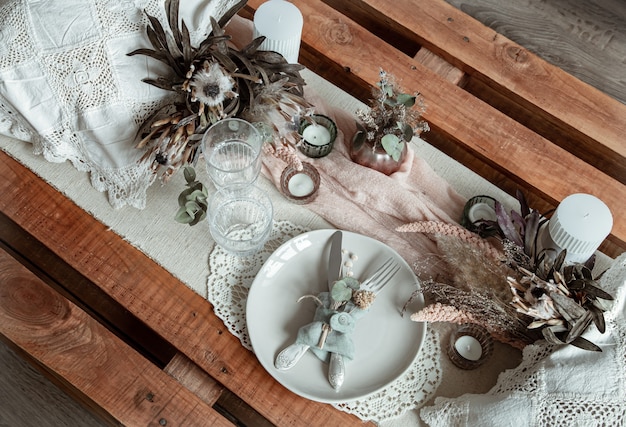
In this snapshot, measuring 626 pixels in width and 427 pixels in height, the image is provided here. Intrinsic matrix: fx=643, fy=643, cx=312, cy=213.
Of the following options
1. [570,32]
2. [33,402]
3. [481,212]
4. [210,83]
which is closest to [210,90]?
[210,83]

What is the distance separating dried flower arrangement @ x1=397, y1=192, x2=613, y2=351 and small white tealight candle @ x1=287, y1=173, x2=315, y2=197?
168 mm

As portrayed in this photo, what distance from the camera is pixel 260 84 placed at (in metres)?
0.97

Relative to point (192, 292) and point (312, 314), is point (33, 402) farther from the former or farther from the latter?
point (312, 314)

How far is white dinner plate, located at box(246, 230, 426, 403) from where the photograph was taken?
905mm

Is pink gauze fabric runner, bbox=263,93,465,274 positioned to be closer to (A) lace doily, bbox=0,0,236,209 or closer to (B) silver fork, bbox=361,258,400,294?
(B) silver fork, bbox=361,258,400,294

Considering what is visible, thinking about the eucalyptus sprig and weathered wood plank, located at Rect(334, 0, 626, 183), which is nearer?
the eucalyptus sprig

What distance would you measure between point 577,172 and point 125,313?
83 cm

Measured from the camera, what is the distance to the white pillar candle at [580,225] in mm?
895

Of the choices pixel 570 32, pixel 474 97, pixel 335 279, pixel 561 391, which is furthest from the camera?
pixel 570 32

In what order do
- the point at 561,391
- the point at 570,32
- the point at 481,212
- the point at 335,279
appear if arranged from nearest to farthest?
the point at 561,391, the point at 335,279, the point at 481,212, the point at 570,32

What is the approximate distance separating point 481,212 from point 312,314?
1.08ft

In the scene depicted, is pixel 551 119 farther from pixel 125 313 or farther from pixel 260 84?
pixel 125 313

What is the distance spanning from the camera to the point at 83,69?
0.93 m

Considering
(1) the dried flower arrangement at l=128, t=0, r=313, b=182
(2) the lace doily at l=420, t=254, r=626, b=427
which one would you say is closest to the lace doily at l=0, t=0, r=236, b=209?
(1) the dried flower arrangement at l=128, t=0, r=313, b=182
